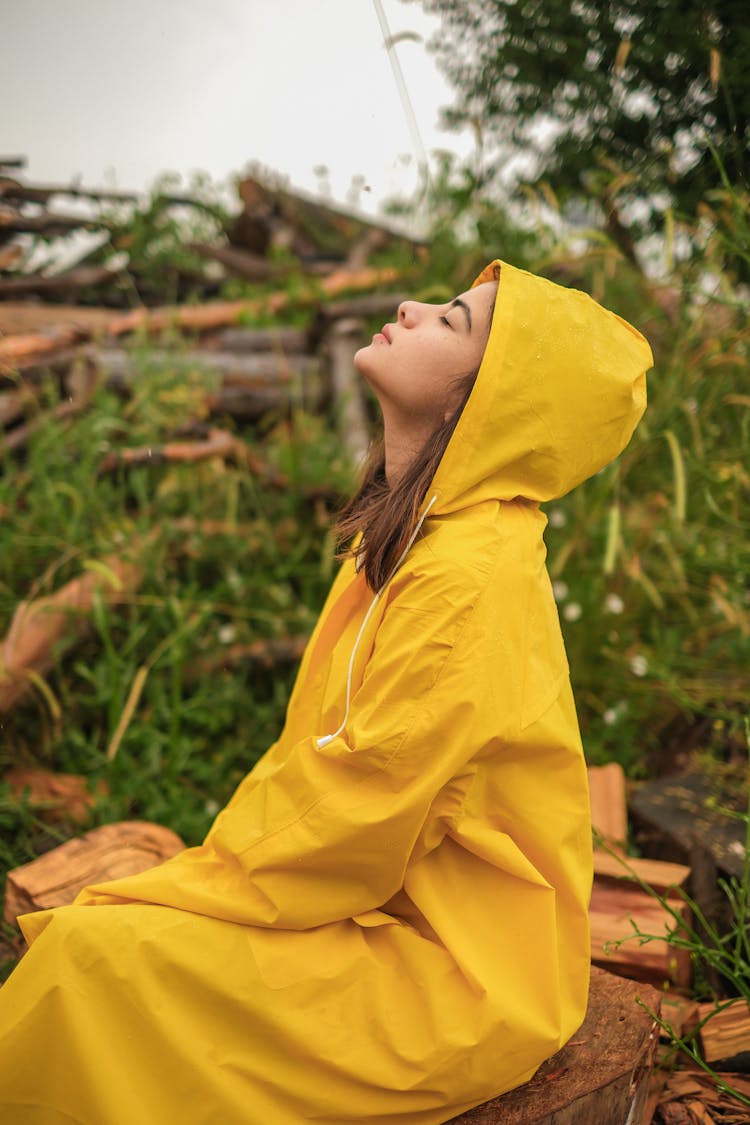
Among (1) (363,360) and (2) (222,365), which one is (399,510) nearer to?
(1) (363,360)

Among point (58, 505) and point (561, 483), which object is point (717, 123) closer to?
point (561, 483)

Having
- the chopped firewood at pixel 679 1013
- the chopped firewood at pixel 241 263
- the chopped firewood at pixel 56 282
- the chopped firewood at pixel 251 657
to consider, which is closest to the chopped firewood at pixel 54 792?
the chopped firewood at pixel 251 657

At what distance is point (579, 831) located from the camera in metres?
1.77

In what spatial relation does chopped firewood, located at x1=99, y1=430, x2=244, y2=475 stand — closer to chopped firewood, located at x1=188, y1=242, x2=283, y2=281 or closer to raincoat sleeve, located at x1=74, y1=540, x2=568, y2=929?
raincoat sleeve, located at x1=74, y1=540, x2=568, y2=929

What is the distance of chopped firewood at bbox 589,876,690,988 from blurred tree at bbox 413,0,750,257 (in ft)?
6.70

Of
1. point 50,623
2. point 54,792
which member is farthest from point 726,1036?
point 50,623

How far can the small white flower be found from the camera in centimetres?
343

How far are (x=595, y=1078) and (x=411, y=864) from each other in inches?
21.2

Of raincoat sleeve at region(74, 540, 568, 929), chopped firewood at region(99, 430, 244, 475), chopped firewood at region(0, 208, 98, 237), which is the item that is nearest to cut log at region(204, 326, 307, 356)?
chopped firewood at region(0, 208, 98, 237)

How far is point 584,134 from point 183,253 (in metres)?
3.82

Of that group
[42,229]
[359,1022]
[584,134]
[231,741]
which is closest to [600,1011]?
[359,1022]

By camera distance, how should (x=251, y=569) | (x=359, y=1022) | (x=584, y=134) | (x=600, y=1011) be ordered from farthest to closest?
(x=251, y=569) < (x=584, y=134) < (x=600, y=1011) < (x=359, y=1022)

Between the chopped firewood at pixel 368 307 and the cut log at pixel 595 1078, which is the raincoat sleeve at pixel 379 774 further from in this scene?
the chopped firewood at pixel 368 307

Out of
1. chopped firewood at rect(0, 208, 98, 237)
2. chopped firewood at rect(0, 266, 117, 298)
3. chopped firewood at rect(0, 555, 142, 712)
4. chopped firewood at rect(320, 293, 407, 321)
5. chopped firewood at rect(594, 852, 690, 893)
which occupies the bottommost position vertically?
chopped firewood at rect(594, 852, 690, 893)
